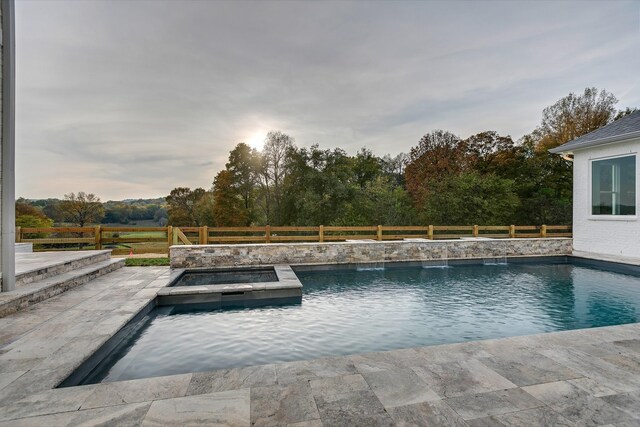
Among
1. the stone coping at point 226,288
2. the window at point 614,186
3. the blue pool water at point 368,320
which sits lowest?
the blue pool water at point 368,320

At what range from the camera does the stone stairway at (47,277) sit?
3976mm

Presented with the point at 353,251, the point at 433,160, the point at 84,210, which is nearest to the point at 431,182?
the point at 433,160

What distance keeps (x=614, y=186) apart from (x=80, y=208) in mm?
25760

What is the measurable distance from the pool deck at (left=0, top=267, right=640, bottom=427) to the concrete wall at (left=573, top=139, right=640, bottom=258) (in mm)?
7297

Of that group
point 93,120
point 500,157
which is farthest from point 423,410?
point 500,157

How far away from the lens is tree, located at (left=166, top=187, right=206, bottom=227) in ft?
74.5

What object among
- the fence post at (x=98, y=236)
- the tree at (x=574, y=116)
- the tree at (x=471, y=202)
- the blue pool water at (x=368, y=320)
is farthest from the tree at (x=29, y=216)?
the tree at (x=574, y=116)

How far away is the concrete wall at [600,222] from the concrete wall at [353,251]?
0.61 metres

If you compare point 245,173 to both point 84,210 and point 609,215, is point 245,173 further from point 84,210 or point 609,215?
point 609,215

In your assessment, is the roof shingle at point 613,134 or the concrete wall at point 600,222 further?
the concrete wall at point 600,222

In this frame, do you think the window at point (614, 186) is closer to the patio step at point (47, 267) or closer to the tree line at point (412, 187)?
the tree line at point (412, 187)

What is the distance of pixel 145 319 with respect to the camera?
169 inches

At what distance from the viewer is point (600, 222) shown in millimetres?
9078

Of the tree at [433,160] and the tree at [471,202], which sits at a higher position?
the tree at [433,160]
